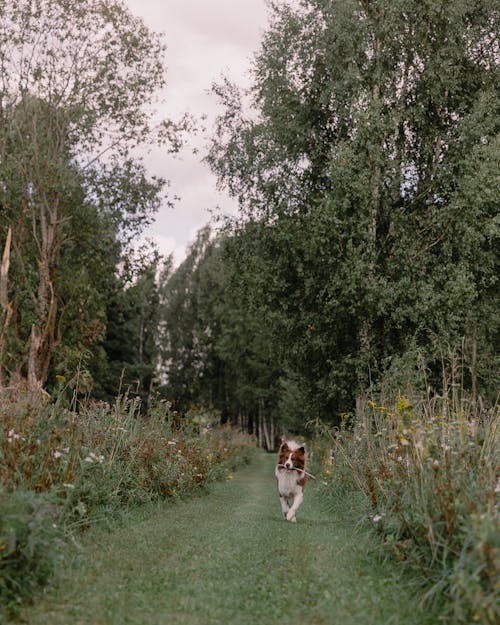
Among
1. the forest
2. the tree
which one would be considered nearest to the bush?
the forest

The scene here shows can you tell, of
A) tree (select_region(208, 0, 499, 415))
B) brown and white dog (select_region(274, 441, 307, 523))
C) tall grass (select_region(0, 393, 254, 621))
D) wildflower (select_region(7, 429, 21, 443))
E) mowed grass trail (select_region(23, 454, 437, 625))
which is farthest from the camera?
tree (select_region(208, 0, 499, 415))

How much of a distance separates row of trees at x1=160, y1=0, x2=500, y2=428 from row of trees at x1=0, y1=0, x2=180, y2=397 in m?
4.76

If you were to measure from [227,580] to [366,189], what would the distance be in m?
15.8

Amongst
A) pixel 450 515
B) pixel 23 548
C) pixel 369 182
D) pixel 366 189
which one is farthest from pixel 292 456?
pixel 369 182

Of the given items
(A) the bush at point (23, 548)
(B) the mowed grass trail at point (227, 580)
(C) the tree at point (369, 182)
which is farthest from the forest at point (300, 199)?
(A) the bush at point (23, 548)

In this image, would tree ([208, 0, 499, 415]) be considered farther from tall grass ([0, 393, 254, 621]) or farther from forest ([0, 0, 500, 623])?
tall grass ([0, 393, 254, 621])

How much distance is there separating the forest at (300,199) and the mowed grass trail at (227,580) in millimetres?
1980

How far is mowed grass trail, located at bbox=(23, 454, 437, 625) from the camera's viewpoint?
5.57 meters

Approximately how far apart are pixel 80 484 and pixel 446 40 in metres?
18.6

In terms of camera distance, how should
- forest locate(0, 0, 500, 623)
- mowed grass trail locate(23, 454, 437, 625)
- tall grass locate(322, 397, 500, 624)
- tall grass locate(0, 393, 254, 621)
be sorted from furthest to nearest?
forest locate(0, 0, 500, 623), tall grass locate(0, 393, 254, 621), mowed grass trail locate(23, 454, 437, 625), tall grass locate(322, 397, 500, 624)

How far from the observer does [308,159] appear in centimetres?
2398

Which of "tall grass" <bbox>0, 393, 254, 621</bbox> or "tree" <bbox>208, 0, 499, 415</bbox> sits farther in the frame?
"tree" <bbox>208, 0, 499, 415</bbox>

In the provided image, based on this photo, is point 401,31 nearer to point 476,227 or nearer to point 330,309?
point 476,227

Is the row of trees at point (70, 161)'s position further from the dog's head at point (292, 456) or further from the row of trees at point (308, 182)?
the dog's head at point (292, 456)
